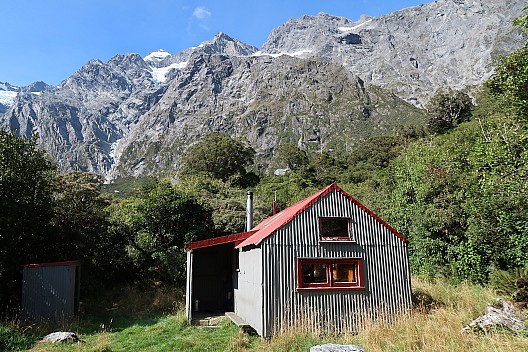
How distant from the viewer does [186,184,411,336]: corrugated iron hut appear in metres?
11.9

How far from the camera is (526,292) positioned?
10461 millimetres

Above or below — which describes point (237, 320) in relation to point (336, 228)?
below

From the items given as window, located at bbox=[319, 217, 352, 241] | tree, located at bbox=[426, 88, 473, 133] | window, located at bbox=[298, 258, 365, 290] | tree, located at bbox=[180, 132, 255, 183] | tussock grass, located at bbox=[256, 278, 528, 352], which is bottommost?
tussock grass, located at bbox=[256, 278, 528, 352]

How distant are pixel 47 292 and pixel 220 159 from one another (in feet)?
132

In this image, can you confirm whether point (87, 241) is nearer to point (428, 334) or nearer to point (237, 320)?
point (237, 320)

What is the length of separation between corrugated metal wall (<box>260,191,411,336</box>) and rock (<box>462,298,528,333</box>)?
10.9ft

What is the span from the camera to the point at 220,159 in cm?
5419

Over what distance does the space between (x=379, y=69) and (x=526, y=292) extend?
185030mm

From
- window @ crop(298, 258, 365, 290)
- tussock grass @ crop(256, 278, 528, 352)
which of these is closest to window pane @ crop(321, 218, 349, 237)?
window @ crop(298, 258, 365, 290)

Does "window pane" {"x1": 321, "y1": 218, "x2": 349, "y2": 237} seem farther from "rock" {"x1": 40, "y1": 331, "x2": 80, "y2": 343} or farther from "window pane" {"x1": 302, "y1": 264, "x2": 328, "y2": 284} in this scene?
"rock" {"x1": 40, "y1": 331, "x2": 80, "y2": 343}

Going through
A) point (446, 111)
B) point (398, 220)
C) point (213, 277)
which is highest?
point (446, 111)

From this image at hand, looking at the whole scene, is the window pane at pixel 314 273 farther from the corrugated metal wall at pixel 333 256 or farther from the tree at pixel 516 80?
the tree at pixel 516 80

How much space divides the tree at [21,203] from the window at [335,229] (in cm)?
1219

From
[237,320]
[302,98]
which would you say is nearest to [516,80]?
[237,320]
